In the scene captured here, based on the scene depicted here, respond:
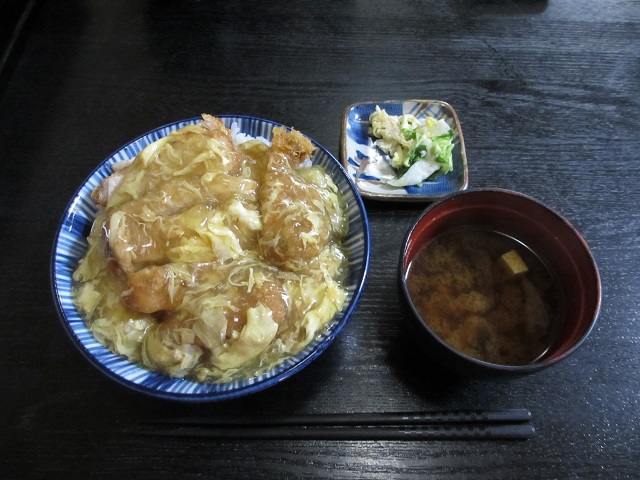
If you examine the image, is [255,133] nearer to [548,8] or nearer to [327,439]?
[327,439]

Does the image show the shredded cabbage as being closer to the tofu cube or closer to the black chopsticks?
the tofu cube

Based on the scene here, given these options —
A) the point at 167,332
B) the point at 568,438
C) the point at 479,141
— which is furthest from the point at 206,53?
the point at 568,438

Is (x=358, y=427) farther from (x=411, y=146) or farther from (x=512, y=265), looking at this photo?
(x=411, y=146)

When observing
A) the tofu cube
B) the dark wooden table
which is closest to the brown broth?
the tofu cube

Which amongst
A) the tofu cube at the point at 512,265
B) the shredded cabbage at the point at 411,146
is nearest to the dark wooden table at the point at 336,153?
the shredded cabbage at the point at 411,146

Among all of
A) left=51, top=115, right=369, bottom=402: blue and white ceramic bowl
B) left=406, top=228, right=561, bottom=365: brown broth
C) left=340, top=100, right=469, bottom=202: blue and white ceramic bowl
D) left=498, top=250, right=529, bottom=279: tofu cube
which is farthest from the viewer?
left=340, top=100, right=469, bottom=202: blue and white ceramic bowl

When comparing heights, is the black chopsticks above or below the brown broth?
below

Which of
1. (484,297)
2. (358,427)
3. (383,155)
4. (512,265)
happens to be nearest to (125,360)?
(358,427)
